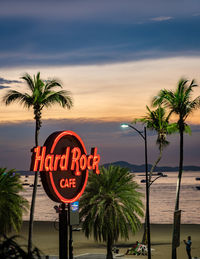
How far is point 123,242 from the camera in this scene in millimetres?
55125

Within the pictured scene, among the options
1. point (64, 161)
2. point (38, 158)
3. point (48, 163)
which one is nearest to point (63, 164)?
point (64, 161)

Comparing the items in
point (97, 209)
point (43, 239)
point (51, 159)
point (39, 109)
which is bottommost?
point (43, 239)

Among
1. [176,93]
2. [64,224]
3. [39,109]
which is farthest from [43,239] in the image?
[64,224]

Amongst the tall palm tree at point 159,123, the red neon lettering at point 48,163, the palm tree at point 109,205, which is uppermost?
the tall palm tree at point 159,123

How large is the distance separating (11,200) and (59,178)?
10.8 metres

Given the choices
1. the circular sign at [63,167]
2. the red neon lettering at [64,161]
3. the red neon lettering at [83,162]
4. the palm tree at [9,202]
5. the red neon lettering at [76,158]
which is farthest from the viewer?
the palm tree at [9,202]

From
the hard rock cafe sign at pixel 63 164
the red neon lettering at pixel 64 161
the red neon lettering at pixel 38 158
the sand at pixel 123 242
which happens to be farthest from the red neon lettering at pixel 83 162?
the sand at pixel 123 242

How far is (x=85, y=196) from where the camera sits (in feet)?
125

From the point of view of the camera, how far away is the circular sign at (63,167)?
1101 inches

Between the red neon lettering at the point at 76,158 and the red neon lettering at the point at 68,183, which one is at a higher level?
the red neon lettering at the point at 76,158

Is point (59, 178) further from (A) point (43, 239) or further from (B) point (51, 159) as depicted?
(A) point (43, 239)

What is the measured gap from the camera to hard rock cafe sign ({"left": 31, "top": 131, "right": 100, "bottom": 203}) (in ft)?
90.4

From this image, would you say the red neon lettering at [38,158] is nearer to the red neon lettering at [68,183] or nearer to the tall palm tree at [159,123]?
the red neon lettering at [68,183]

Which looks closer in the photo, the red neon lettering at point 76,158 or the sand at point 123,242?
the red neon lettering at point 76,158
